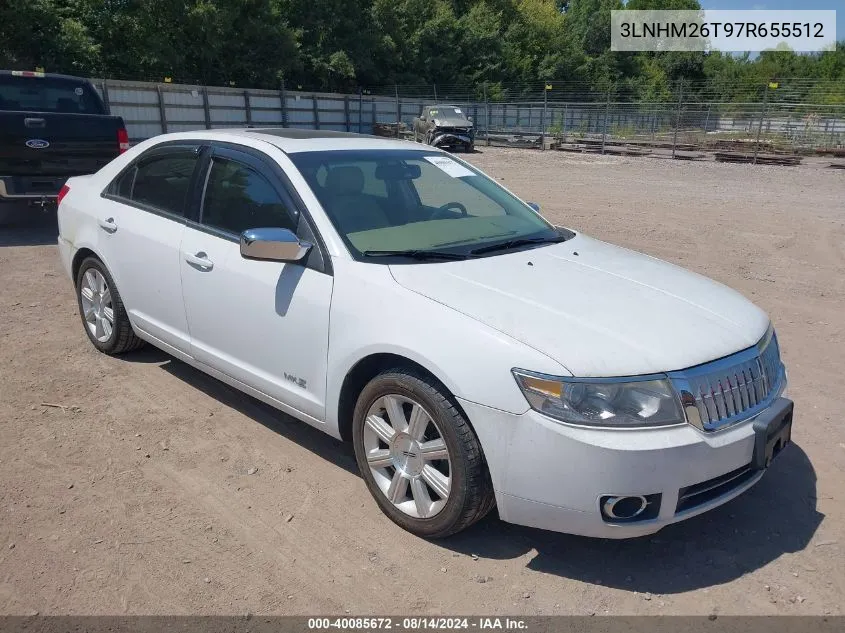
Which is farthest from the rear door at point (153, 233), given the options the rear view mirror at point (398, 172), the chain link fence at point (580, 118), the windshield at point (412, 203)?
the chain link fence at point (580, 118)

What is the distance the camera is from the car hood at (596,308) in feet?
8.94

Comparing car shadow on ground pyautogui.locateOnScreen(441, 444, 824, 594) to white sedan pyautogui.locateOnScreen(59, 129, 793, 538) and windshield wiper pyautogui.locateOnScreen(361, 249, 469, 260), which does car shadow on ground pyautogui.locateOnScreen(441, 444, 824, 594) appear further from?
windshield wiper pyautogui.locateOnScreen(361, 249, 469, 260)

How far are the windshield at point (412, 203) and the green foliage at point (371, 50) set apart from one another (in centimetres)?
2832

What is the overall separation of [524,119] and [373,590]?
34.7 m

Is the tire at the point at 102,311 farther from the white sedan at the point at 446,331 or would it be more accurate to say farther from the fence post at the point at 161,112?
the fence post at the point at 161,112

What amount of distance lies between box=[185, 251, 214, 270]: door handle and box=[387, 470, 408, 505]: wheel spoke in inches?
61.4

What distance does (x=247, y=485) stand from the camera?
3.53m

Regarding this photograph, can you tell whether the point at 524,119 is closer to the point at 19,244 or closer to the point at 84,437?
the point at 19,244

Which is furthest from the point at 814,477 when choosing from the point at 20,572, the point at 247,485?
the point at 20,572

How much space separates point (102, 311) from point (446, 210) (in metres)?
2.59

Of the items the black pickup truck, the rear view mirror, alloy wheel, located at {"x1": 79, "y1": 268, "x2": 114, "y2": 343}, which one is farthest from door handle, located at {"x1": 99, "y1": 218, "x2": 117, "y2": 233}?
the black pickup truck

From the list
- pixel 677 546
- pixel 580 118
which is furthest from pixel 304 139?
pixel 580 118

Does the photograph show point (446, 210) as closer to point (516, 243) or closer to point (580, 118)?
point (516, 243)

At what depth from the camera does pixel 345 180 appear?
380cm
